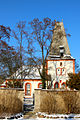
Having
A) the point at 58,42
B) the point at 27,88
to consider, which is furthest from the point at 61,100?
the point at 58,42

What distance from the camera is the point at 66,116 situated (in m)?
12.6

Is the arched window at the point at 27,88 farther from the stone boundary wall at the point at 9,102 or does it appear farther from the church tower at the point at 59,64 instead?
the stone boundary wall at the point at 9,102

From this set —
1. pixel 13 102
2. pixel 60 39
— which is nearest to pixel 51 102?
pixel 13 102

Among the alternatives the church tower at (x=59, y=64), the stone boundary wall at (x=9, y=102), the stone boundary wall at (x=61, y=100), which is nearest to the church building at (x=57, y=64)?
the church tower at (x=59, y=64)

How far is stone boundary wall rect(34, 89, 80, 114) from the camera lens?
1311 cm

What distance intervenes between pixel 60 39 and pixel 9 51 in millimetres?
13550

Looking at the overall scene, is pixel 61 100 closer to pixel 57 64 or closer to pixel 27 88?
pixel 57 64

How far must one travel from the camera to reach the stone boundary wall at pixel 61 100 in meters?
13.1

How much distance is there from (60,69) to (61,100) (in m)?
17.8

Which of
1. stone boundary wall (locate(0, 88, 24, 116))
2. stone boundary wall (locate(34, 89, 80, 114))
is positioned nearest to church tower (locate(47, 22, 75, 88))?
stone boundary wall (locate(34, 89, 80, 114))

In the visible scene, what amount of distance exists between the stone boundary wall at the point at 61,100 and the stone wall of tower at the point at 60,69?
1715 centimetres

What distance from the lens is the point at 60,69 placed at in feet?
102

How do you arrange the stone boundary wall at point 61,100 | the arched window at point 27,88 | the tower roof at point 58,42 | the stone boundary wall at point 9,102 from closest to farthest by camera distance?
1. the stone boundary wall at point 9,102
2. the stone boundary wall at point 61,100
3. the tower roof at point 58,42
4. the arched window at point 27,88

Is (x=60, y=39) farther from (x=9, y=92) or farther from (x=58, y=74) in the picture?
(x=9, y=92)
